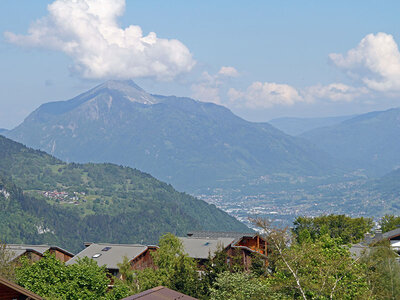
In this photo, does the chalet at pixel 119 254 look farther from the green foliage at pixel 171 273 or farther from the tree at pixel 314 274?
the tree at pixel 314 274

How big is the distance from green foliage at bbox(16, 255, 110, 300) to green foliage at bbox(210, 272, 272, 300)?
9493 millimetres

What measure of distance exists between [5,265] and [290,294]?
32.6 metres

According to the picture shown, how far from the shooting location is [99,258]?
285 feet

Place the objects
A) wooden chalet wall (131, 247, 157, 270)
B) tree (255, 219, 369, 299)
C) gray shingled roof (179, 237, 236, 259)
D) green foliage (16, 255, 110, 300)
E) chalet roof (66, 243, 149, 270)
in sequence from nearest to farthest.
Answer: tree (255, 219, 369, 299) → green foliage (16, 255, 110, 300) → gray shingled roof (179, 237, 236, 259) → chalet roof (66, 243, 149, 270) → wooden chalet wall (131, 247, 157, 270)

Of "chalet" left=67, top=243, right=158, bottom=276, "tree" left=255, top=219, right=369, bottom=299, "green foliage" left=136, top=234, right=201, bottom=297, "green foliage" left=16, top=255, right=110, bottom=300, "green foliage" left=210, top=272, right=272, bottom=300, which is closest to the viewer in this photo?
"tree" left=255, top=219, right=369, bottom=299

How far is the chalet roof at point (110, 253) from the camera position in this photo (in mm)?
85562

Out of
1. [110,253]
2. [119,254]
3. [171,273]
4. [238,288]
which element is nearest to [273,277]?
[238,288]

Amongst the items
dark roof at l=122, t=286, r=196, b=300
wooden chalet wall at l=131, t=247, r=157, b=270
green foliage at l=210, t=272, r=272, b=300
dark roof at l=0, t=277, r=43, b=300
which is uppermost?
dark roof at l=0, t=277, r=43, b=300

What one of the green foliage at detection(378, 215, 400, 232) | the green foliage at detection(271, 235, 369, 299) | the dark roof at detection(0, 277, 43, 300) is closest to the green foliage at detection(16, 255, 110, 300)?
the green foliage at detection(271, 235, 369, 299)

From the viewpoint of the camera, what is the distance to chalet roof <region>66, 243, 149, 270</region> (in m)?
85.6

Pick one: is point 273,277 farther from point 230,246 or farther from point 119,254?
point 119,254

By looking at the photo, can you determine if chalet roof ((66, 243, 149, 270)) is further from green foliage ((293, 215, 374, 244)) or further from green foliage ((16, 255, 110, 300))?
green foliage ((16, 255, 110, 300))

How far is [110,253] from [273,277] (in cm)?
4291

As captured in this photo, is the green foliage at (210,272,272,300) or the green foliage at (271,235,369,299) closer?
the green foliage at (271,235,369,299)
